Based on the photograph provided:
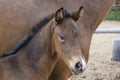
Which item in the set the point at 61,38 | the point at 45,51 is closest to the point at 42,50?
the point at 45,51

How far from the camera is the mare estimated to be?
419 cm

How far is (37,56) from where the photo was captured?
4.43 metres

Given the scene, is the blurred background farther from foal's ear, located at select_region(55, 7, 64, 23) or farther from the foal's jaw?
the foal's jaw

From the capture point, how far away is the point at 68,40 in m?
4.21

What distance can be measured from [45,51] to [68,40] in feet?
1.13

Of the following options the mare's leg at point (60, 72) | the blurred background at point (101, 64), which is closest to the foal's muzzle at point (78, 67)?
the mare's leg at point (60, 72)

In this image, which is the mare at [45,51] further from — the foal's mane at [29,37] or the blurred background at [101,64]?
the blurred background at [101,64]

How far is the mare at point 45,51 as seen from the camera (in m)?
4.19

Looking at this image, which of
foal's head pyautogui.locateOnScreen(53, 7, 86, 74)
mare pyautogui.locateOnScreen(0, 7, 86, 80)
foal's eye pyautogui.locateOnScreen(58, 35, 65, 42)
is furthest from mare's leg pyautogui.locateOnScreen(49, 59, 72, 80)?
foal's eye pyautogui.locateOnScreen(58, 35, 65, 42)

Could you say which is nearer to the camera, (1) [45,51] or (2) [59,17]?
(2) [59,17]

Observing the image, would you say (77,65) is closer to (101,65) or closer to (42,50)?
(42,50)

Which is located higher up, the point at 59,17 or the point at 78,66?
the point at 59,17

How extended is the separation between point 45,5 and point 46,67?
0.80 meters

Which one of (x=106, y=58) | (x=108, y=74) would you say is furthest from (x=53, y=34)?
(x=106, y=58)
